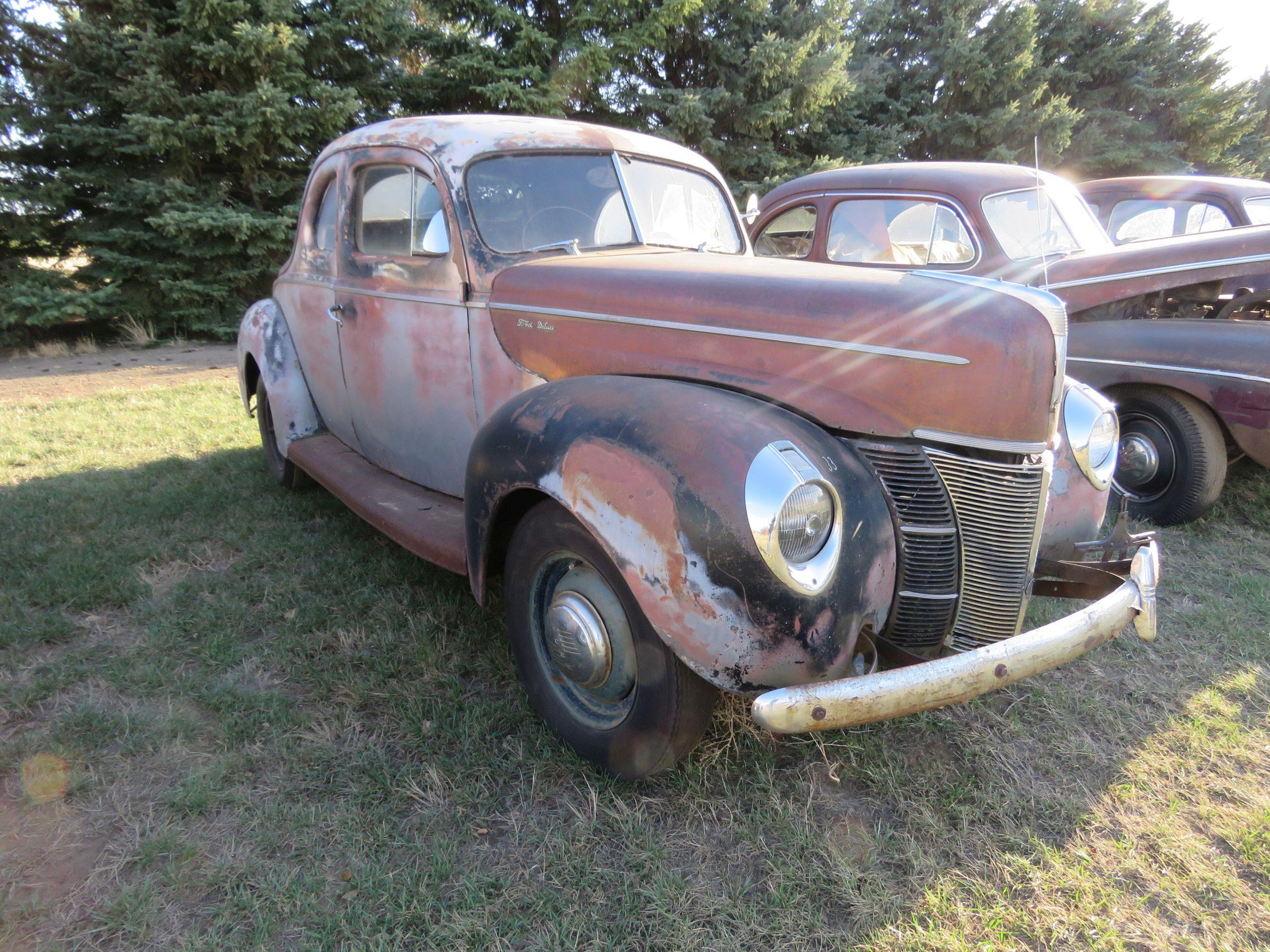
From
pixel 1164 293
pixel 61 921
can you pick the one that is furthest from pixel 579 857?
pixel 1164 293

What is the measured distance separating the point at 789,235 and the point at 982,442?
4221 millimetres

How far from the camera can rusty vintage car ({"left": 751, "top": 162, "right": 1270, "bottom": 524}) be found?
3926 millimetres

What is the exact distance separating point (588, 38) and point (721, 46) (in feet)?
7.16

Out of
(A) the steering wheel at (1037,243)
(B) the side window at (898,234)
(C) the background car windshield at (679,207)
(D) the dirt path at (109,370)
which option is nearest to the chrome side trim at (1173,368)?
(A) the steering wheel at (1037,243)

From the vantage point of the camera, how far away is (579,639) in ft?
6.68

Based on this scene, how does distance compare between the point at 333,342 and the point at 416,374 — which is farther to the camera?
the point at 333,342

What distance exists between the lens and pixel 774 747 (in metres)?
2.32

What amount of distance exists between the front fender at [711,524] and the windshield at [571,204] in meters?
1.14

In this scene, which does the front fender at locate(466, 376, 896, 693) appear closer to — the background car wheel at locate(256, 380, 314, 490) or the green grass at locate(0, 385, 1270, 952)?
the green grass at locate(0, 385, 1270, 952)

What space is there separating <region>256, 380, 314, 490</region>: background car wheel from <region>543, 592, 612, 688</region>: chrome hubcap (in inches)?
109

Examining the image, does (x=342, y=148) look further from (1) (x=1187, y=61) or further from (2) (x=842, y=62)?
(1) (x=1187, y=61)

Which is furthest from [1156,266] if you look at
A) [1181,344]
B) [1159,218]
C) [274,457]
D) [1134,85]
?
[1134,85]

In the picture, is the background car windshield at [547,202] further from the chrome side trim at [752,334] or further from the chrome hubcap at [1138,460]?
the chrome hubcap at [1138,460]

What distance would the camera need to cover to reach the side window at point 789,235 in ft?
18.1
